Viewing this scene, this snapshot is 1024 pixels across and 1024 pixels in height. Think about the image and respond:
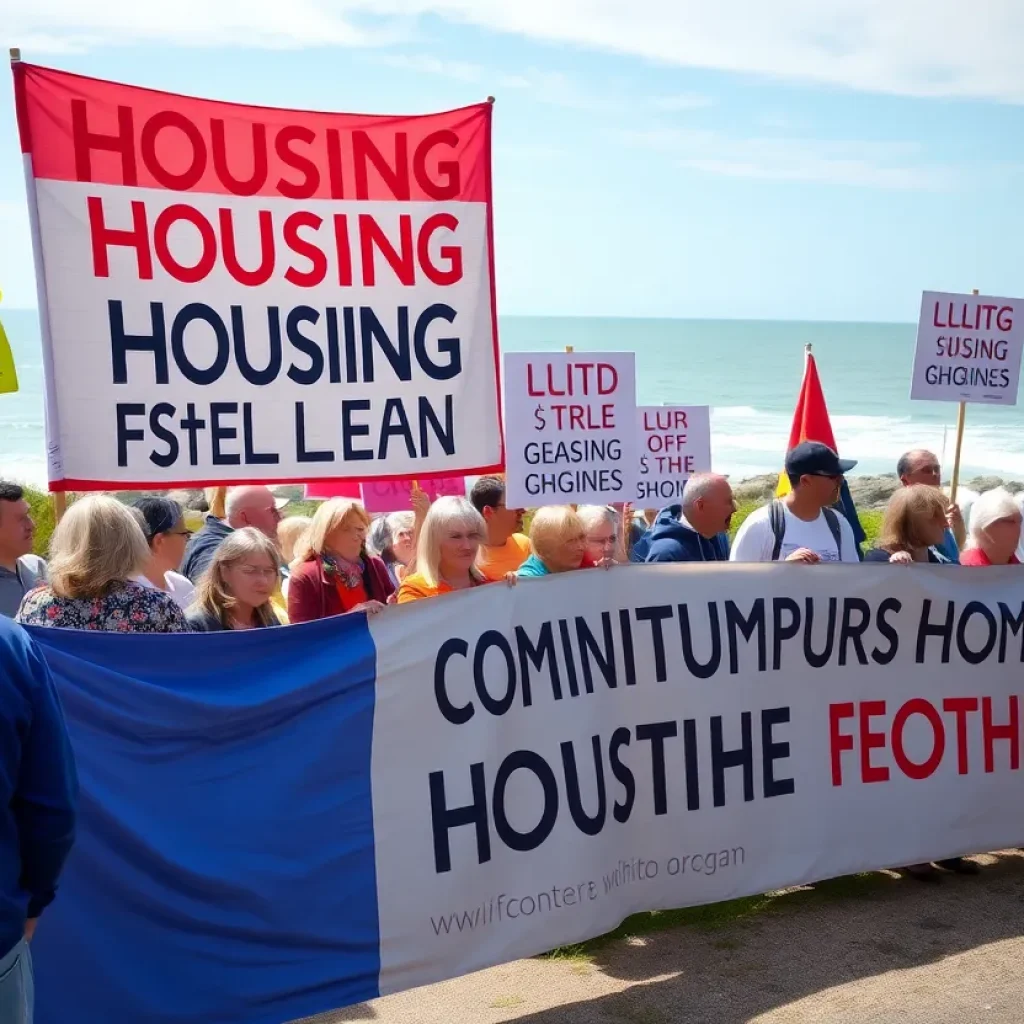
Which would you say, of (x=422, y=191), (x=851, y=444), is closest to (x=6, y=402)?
(x=851, y=444)

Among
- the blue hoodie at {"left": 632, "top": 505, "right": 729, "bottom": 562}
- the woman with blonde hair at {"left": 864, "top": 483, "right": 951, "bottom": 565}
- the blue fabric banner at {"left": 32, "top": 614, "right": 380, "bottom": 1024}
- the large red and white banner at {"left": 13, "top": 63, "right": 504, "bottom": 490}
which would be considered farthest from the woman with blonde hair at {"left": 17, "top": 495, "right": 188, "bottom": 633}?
the woman with blonde hair at {"left": 864, "top": 483, "right": 951, "bottom": 565}

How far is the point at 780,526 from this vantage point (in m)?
6.08

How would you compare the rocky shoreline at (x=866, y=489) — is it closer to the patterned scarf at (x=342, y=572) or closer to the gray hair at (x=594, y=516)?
the gray hair at (x=594, y=516)

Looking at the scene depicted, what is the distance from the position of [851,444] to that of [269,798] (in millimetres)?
55377

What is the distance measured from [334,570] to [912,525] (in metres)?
2.63

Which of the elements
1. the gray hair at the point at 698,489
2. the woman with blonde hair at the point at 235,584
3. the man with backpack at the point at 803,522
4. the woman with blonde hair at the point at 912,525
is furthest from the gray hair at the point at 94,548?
the woman with blonde hair at the point at 912,525

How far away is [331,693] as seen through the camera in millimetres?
4387

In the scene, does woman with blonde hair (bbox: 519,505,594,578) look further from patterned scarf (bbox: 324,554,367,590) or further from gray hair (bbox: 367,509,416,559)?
gray hair (bbox: 367,509,416,559)

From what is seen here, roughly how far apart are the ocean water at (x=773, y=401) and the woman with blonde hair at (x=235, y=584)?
1702cm

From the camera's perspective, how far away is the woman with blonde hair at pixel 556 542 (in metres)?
5.21

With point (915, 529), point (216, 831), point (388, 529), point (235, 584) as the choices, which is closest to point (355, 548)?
point (235, 584)

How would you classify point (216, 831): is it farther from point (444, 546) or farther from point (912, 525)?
point (912, 525)

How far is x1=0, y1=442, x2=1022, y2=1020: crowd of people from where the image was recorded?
2777 millimetres

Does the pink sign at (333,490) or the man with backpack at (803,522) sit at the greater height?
the man with backpack at (803,522)
